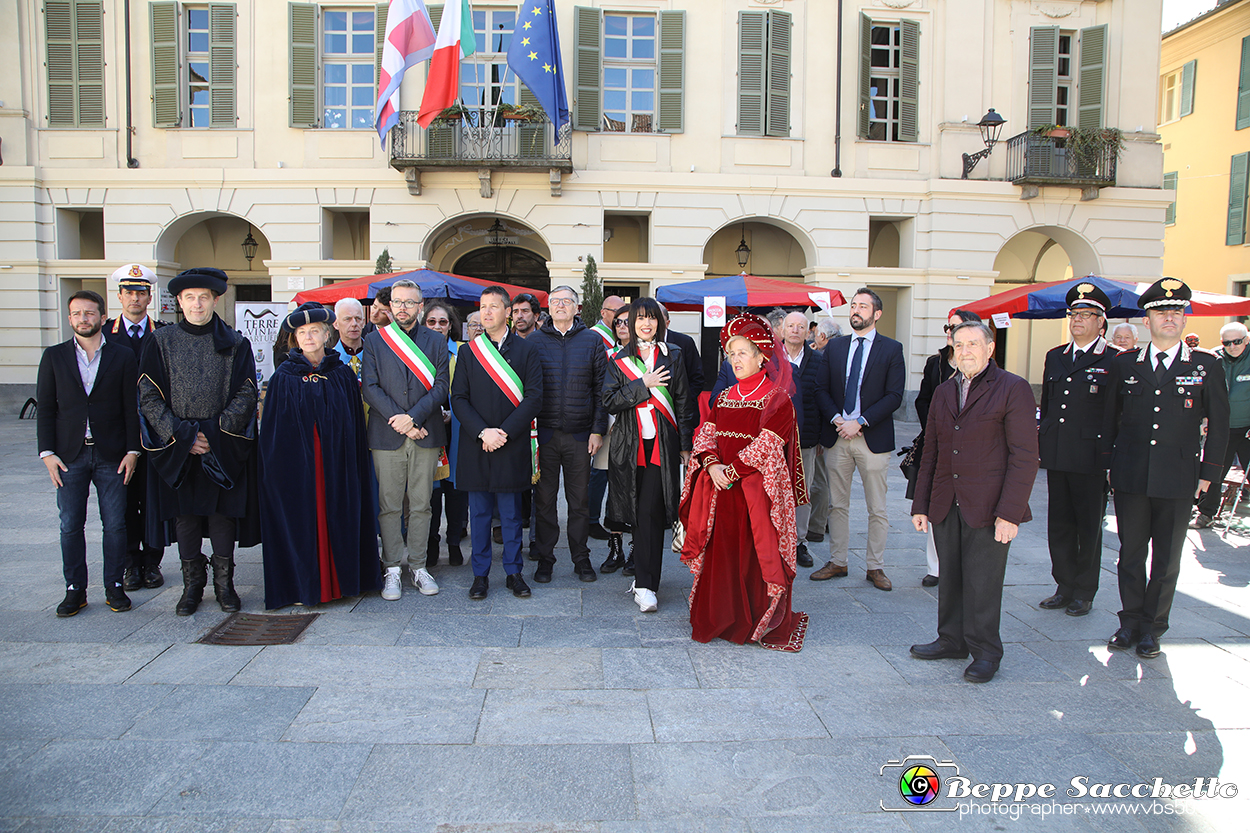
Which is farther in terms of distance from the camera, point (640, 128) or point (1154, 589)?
point (640, 128)

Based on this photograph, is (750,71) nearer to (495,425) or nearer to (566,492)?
(566,492)

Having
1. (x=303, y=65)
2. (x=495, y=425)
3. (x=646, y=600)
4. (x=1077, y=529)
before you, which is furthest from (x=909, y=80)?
(x=646, y=600)

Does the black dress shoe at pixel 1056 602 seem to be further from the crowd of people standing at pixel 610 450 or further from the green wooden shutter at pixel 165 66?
the green wooden shutter at pixel 165 66

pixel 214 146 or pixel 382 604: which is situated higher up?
pixel 214 146

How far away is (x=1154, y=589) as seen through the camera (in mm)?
4246

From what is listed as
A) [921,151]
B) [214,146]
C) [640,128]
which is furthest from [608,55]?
[214,146]

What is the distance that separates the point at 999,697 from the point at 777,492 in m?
1.42

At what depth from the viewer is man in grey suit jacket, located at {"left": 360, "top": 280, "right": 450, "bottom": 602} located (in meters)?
4.96

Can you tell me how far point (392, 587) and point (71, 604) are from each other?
1.82 metres

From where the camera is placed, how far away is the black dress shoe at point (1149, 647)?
4.16 meters

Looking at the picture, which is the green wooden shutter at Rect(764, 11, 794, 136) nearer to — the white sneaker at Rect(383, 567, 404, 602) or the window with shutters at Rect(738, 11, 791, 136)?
the window with shutters at Rect(738, 11, 791, 136)

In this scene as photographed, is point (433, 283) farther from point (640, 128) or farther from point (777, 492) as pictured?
point (640, 128)

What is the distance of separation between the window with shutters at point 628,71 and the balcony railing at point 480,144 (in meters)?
0.90

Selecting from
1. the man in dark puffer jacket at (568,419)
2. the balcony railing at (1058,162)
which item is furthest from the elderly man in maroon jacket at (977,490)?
the balcony railing at (1058,162)
